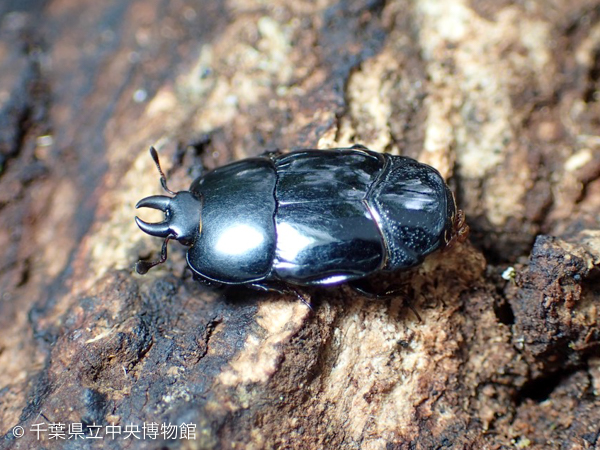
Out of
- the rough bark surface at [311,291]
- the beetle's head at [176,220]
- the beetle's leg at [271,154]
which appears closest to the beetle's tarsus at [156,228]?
the beetle's head at [176,220]

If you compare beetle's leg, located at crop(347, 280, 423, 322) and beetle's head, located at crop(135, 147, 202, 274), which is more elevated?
beetle's head, located at crop(135, 147, 202, 274)

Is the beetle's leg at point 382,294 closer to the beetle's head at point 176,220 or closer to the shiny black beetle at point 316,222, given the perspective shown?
the shiny black beetle at point 316,222

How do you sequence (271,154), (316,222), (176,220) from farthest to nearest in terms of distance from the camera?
1. (271,154)
2. (176,220)
3. (316,222)

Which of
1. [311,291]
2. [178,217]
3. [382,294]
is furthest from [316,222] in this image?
[178,217]

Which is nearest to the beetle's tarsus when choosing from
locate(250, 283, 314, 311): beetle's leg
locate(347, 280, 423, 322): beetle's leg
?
locate(250, 283, 314, 311): beetle's leg

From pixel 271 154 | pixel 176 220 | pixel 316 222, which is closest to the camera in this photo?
pixel 316 222

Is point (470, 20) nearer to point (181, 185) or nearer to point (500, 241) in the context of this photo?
point (500, 241)

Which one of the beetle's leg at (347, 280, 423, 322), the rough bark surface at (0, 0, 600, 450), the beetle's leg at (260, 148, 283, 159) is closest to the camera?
the rough bark surface at (0, 0, 600, 450)

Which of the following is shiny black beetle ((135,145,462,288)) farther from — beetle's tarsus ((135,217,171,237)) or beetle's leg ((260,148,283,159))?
beetle's leg ((260,148,283,159))

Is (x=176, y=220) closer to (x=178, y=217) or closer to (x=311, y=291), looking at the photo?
(x=178, y=217)
